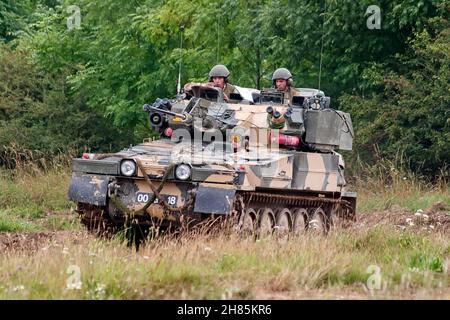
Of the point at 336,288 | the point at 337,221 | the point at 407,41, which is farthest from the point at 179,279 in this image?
the point at 407,41

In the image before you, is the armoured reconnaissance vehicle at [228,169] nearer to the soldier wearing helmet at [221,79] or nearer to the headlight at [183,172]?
the headlight at [183,172]

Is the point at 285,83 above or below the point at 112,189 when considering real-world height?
above

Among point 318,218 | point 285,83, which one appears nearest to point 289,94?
point 285,83

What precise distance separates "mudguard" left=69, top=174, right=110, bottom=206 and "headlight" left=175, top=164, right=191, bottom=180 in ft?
3.36

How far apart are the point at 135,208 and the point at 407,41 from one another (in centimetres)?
1075

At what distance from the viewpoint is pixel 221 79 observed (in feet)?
58.2

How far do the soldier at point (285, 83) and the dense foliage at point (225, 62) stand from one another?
5886mm

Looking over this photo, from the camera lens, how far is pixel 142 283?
9.53 m

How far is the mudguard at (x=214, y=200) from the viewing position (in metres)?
14.3

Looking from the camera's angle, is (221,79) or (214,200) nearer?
(214,200)

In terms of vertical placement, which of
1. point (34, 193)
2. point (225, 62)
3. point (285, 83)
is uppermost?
point (225, 62)

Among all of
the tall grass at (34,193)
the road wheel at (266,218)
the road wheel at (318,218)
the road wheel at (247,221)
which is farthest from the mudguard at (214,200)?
the tall grass at (34,193)

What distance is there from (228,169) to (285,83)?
3.44m

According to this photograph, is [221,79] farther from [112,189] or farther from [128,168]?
[112,189]
